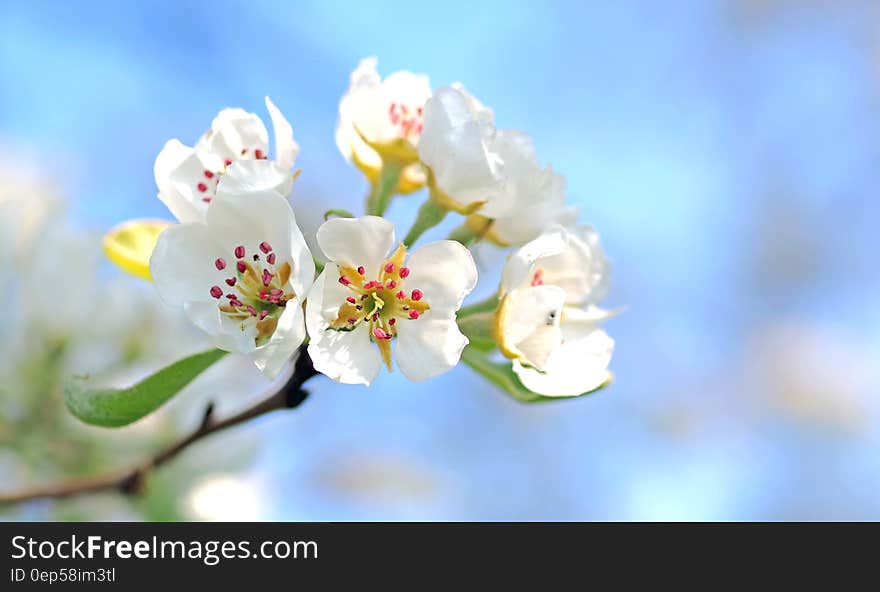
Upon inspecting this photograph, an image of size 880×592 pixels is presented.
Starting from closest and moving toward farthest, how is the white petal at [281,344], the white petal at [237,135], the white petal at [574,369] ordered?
the white petal at [281,344] → the white petal at [574,369] → the white petal at [237,135]

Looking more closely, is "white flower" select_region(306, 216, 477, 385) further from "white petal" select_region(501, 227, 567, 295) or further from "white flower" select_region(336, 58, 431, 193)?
"white flower" select_region(336, 58, 431, 193)

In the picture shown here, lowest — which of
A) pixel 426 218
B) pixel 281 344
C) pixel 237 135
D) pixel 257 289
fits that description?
pixel 281 344

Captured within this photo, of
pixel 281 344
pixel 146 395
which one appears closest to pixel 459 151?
pixel 281 344

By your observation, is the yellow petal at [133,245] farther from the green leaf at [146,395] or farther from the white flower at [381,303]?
the white flower at [381,303]

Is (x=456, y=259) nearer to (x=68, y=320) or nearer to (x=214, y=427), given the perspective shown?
(x=214, y=427)

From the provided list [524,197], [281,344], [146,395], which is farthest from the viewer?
[524,197]

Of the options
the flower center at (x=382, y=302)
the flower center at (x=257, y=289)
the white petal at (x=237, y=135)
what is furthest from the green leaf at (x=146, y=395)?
the white petal at (x=237, y=135)

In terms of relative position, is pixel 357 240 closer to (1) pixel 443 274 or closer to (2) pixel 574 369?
(1) pixel 443 274
